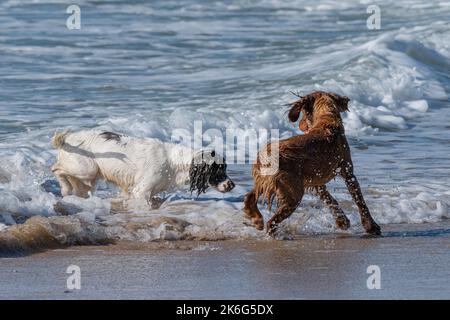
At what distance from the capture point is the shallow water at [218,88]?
8.36m

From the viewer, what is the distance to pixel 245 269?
6.50m

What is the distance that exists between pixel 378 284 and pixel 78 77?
9.84 metres

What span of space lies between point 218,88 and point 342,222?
7.11m

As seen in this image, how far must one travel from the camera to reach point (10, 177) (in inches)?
364

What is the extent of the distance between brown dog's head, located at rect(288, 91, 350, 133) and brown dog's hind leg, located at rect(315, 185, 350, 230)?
49cm

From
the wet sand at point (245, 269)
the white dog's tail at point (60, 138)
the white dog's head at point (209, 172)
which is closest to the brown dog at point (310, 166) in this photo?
the wet sand at point (245, 269)

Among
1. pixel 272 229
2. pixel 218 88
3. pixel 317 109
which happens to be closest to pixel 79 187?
pixel 272 229

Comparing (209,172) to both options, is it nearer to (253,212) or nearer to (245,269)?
(253,212)

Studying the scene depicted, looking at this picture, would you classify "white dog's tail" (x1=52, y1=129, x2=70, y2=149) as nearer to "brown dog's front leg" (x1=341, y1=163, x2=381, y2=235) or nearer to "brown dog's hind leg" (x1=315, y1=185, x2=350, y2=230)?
"brown dog's hind leg" (x1=315, y1=185, x2=350, y2=230)

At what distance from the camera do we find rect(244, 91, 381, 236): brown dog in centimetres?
716

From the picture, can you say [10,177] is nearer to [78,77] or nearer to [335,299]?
[335,299]

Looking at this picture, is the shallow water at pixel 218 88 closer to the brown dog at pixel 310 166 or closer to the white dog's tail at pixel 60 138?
the brown dog at pixel 310 166

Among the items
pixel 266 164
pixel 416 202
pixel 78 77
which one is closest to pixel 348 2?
pixel 78 77

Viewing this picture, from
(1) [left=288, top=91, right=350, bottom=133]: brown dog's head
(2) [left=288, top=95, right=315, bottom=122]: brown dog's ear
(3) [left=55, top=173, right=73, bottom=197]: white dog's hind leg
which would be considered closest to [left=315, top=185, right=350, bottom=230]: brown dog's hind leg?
(1) [left=288, top=91, right=350, bottom=133]: brown dog's head
